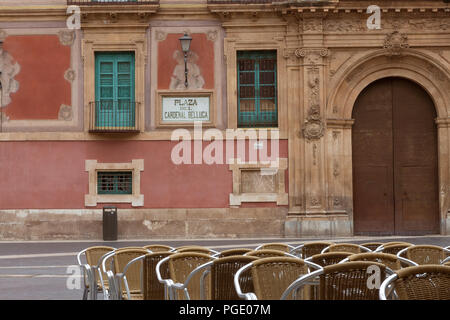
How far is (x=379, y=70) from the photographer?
2514cm

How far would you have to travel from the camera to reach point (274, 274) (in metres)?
6.52

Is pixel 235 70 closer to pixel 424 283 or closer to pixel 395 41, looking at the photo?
pixel 395 41

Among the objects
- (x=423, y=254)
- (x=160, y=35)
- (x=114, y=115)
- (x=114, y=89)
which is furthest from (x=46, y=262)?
(x=423, y=254)

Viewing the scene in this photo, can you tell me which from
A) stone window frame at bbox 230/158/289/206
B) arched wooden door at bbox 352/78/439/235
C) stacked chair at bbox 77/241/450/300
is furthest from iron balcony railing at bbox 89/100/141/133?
stacked chair at bbox 77/241/450/300

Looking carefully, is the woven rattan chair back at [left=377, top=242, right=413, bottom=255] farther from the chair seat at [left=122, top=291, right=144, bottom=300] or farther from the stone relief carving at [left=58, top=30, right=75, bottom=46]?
the stone relief carving at [left=58, top=30, right=75, bottom=46]

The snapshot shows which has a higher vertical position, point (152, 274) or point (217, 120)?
point (217, 120)

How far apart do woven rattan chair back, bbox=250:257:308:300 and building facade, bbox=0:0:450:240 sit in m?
17.9

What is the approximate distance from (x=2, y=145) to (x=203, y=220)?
6.75 m

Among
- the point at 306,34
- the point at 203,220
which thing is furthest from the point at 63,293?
the point at 306,34

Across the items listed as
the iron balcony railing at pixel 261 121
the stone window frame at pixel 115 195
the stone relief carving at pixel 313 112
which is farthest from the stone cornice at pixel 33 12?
the stone relief carving at pixel 313 112

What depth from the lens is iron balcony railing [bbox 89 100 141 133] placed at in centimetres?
2478

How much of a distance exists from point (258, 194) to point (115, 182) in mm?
4517
